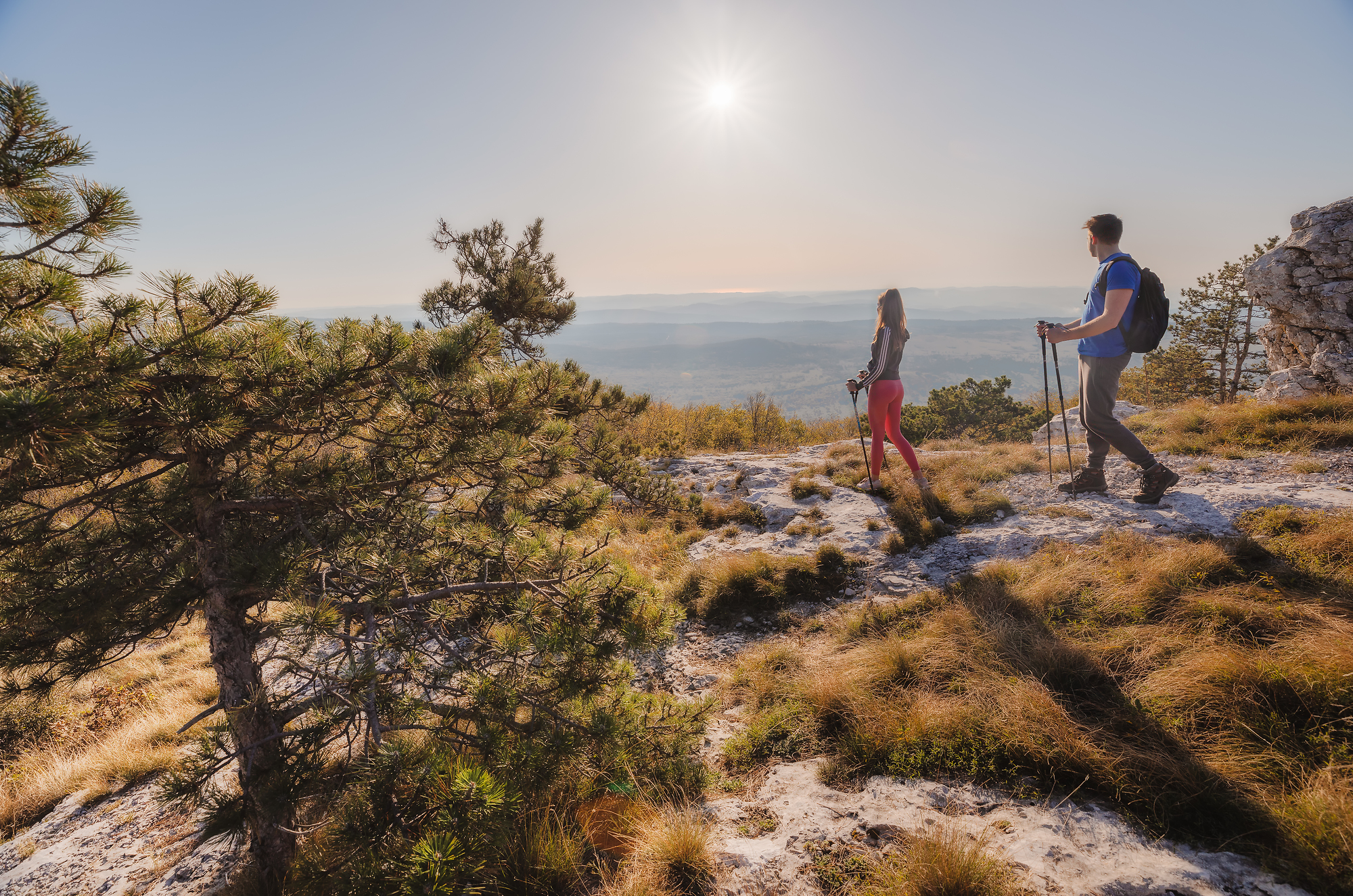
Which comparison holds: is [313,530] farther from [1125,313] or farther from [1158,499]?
[1158,499]

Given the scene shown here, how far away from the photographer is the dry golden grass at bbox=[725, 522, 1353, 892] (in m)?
2.18

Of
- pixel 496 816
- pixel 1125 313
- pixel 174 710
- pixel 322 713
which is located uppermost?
pixel 1125 313

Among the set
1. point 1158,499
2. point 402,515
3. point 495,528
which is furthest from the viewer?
point 1158,499

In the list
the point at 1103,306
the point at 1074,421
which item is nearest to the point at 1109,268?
the point at 1103,306

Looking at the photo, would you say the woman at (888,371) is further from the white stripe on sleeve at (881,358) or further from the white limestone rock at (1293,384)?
the white limestone rock at (1293,384)

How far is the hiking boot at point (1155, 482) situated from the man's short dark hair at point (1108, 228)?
2775mm

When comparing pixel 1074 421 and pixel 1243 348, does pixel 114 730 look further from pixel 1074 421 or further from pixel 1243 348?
pixel 1243 348

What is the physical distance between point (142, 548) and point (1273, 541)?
883cm

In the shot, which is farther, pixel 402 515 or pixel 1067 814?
pixel 402 515

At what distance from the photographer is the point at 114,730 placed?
20.9 ft

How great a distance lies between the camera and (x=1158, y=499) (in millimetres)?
5719

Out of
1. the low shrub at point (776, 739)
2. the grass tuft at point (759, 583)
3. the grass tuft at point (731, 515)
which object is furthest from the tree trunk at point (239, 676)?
the grass tuft at point (731, 515)

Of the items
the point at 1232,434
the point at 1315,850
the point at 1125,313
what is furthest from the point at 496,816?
the point at 1232,434

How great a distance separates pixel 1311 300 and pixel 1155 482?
12154 millimetres
